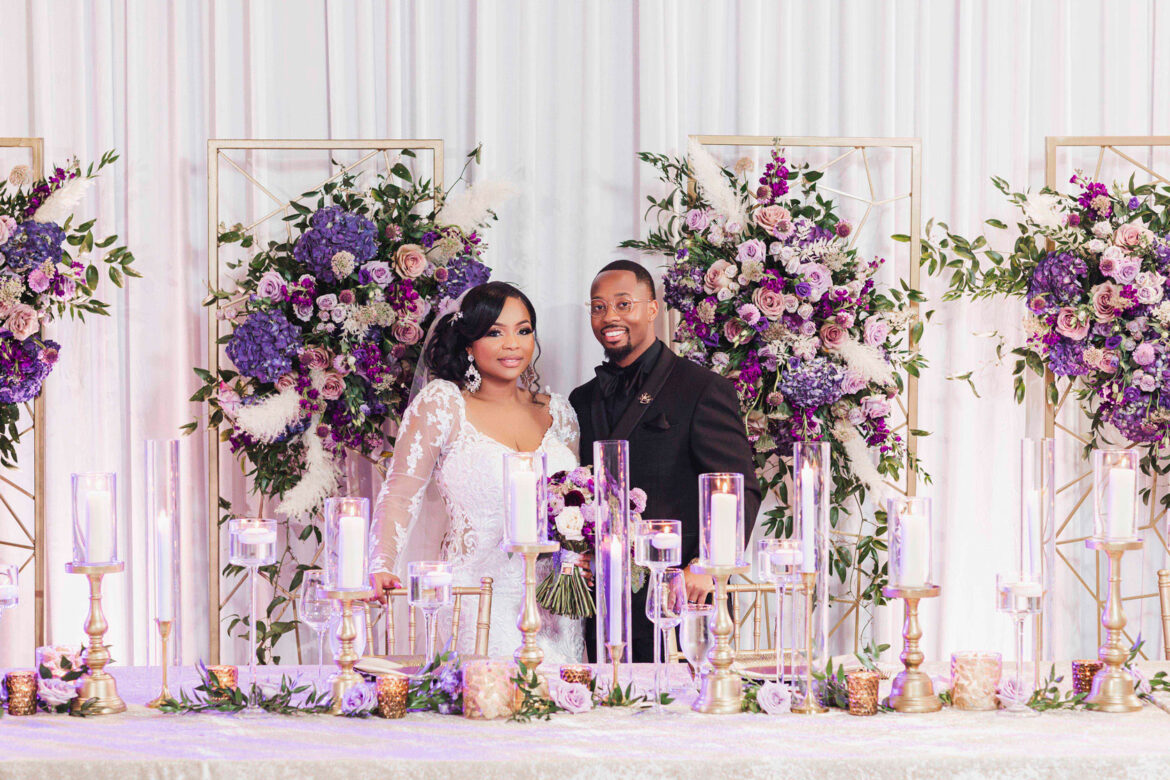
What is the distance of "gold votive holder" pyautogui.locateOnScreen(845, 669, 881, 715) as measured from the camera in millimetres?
2176

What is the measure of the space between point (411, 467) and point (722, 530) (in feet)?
5.77

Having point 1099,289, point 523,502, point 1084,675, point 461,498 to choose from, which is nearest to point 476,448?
point 461,498

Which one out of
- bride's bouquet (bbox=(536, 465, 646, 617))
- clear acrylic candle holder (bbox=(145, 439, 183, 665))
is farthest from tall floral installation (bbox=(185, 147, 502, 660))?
clear acrylic candle holder (bbox=(145, 439, 183, 665))

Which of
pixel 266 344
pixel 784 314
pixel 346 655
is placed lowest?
pixel 346 655

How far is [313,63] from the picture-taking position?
14.7ft

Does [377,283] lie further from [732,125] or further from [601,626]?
[601,626]

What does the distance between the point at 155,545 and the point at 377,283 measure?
5.92 feet

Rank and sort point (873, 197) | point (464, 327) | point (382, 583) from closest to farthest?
point (382, 583), point (464, 327), point (873, 197)

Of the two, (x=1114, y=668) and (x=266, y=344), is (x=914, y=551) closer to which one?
(x=1114, y=668)

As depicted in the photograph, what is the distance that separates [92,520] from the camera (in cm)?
219

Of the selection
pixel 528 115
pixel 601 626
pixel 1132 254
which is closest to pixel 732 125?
pixel 528 115

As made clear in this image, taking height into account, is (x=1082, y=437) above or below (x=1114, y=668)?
above

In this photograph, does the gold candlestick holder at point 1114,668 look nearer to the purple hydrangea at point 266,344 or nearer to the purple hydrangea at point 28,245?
the purple hydrangea at point 266,344

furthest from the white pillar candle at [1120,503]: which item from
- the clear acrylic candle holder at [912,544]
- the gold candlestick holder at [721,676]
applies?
the gold candlestick holder at [721,676]
